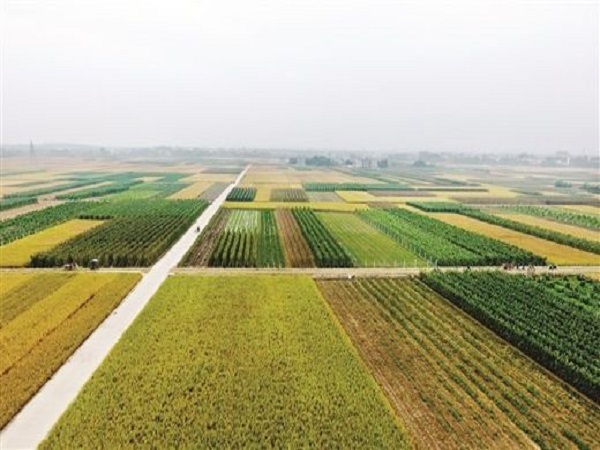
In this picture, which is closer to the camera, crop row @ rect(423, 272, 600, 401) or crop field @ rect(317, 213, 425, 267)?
crop row @ rect(423, 272, 600, 401)

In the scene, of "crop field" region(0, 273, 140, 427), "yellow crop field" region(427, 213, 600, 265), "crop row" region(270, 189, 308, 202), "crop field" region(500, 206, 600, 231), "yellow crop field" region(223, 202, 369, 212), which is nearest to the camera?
"crop field" region(0, 273, 140, 427)

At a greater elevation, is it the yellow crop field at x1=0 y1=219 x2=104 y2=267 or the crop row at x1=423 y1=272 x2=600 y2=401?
the crop row at x1=423 y1=272 x2=600 y2=401

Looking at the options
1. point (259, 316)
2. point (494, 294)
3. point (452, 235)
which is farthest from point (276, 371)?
point (452, 235)

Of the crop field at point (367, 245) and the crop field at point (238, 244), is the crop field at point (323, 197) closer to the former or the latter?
the crop field at point (367, 245)

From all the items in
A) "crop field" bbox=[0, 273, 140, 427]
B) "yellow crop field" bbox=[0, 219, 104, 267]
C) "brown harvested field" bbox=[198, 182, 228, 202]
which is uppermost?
"crop field" bbox=[0, 273, 140, 427]

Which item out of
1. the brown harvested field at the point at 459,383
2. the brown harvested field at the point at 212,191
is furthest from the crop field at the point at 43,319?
the brown harvested field at the point at 212,191

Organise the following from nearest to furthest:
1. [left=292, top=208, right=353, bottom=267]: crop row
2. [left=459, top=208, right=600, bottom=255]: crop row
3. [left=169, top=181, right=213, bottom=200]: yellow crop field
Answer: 1. [left=292, top=208, right=353, bottom=267]: crop row
2. [left=459, top=208, right=600, bottom=255]: crop row
3. [left=169, top=181, right=213, bottom=200]: yellow crop field

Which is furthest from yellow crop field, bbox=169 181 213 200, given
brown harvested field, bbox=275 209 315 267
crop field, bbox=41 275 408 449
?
crop field, bbox=41 275 408 449

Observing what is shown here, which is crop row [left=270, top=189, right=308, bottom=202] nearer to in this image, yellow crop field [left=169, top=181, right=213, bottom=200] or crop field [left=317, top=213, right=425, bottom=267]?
yellow crop field [left=169, top=181, right=213, bottom=200]
